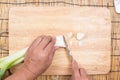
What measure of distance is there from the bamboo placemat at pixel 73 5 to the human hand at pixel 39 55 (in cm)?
9

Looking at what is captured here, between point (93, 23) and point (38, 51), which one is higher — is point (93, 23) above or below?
above

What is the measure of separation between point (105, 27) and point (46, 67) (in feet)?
1.01

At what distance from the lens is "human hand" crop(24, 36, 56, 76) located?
3.13ft

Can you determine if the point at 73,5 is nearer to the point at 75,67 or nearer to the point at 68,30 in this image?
the point at 68,30

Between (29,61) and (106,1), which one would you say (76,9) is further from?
(29,61)

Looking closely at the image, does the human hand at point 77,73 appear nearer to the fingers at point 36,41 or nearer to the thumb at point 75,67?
the thumb at point 75,67

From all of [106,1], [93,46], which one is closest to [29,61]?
[93,46]

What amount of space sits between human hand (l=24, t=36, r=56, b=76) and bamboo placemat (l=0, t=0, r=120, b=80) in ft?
0.30

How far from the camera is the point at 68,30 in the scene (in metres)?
1.03

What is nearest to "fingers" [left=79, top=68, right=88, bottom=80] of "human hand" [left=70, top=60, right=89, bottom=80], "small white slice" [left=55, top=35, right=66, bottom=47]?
"human hand" [left=70, top=60, right=89, bottom=80]

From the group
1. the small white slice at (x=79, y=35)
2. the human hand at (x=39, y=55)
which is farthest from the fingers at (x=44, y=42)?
the small white slice at (x=79, y=35)

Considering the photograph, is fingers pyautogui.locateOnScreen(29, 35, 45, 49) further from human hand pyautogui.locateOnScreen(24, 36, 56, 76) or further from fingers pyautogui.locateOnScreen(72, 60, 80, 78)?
fingers pyautogui.locateOnScreen(72, 60, 80, 78)

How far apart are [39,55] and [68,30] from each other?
17 centimetres

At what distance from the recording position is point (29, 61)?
956 millimetres
